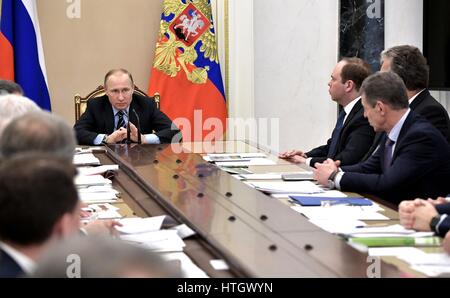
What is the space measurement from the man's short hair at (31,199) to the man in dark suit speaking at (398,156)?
99.8 inches

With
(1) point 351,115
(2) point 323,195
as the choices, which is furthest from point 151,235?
(1) point 351,115

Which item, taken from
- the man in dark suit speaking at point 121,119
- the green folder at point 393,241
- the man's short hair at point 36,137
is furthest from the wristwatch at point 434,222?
the man in dark suit speaking at point 121,119

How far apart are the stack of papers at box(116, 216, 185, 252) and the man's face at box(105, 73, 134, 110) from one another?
2980 millimetres

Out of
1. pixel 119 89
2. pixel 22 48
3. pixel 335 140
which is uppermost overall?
pixel 22 48

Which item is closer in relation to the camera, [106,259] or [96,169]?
[106,259]

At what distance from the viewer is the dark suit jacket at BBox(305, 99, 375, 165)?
5.07m

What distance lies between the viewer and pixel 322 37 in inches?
318

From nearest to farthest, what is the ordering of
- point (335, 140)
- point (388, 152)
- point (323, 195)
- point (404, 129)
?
point (323, 195), point (404, 129), point (388, 152), point (335, 140)

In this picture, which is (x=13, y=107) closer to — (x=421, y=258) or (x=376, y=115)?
(x=421, y=258)

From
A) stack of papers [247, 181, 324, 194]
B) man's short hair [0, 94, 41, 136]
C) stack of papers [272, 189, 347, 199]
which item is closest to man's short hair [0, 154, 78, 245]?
man's short hair [0, 94, 41, 136]

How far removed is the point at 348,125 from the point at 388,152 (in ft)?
2.97

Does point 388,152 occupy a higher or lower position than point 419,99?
lower

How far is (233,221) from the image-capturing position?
3.14 metres
